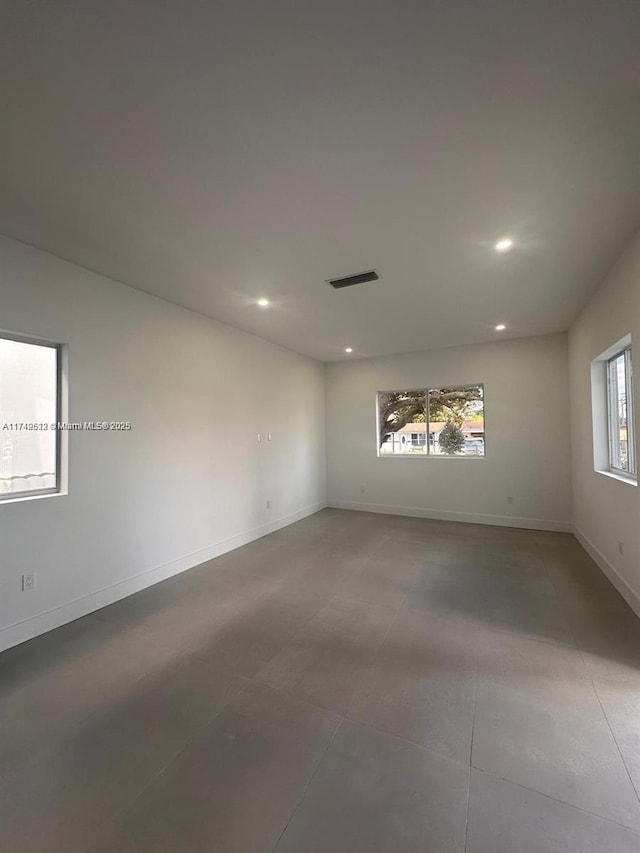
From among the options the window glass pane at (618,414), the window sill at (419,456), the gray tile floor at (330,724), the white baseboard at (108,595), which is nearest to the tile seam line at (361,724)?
the gray tile floor at (330,724)

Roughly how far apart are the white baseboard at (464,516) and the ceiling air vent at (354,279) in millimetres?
4002

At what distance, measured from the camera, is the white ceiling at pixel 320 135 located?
3.98ft

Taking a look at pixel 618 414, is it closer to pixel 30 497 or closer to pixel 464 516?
pixel 464 516

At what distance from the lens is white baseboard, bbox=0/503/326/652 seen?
8.02 ft

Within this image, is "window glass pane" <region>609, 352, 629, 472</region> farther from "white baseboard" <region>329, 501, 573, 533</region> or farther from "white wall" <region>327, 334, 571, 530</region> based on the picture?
"white baseboard" <region>329, 501, 573, 533</region>

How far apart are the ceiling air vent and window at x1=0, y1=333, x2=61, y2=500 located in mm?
2366

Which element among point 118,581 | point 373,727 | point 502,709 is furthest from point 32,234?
point 502,709

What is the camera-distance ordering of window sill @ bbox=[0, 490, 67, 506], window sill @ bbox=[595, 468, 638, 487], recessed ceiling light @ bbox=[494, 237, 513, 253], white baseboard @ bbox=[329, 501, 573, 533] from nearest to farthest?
window sill @ bbox=[0, 490, 67, 506], recessed ceiling light @ bbox=[494, 237, 513, 253], window sill @ bbox=[595, 468, 638, 487], white baseboard @ bbox=[329, 501, 573, 533]

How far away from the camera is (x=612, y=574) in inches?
129

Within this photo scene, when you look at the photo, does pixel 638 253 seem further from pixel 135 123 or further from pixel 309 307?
pixel 135 123

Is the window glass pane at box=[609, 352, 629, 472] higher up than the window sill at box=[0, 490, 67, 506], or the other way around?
the window glass pane at box=[609, 352, 629, 472]

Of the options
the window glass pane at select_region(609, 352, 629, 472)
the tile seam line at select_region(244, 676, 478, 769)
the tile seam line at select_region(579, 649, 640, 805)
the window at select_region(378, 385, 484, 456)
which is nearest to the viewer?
the tile seam line at select_region(579, 649, 640, 805)

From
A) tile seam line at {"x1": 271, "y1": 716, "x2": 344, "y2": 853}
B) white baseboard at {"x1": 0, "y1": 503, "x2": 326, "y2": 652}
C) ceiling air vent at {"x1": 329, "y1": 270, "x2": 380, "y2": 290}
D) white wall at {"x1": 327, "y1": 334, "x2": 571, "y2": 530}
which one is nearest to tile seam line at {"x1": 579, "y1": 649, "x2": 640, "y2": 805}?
tile seam line at {"x1": 271, "y1": 716, "x2": 344, "y2": 853}

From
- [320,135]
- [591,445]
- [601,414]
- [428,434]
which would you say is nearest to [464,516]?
[428,434]
